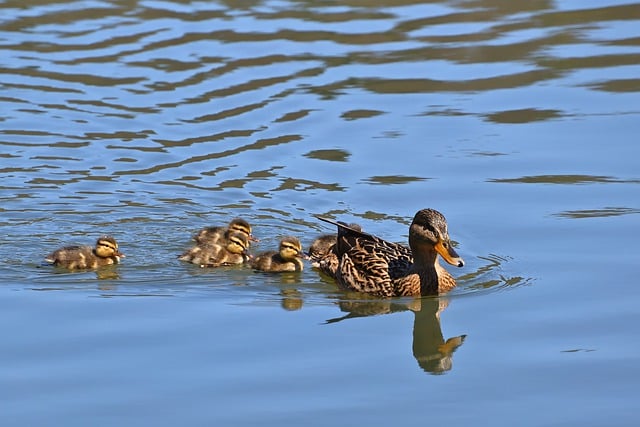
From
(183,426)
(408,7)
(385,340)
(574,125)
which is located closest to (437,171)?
(574,125)

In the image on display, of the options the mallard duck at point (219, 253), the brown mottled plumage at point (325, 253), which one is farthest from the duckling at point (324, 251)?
the mallard duck at point (219, 253)

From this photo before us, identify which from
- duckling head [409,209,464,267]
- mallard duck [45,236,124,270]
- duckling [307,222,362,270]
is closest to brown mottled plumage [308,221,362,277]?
duckling [307,222,362,270]

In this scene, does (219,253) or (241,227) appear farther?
(241,227)

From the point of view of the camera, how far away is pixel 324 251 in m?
9.31

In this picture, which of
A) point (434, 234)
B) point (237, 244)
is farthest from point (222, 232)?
point (434, 234)

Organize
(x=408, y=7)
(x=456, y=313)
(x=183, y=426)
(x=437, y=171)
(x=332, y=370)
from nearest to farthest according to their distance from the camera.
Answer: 1. (x=183, y=426)
2. (x=332, y=370)
3. (x=456, y=313)
4. (x=437, y=171)
5. (x=408, y=7)

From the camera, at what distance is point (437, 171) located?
10.5 meters

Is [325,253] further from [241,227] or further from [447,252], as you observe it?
[447,252]

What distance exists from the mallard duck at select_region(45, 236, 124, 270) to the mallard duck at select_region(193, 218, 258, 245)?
1.80 feet

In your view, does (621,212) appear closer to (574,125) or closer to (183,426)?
(574,125)

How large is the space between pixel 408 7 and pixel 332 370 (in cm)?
1030

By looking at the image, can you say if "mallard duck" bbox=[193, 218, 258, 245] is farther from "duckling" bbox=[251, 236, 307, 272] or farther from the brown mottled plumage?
the brown mottled plumage

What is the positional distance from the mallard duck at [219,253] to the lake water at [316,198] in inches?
3.6

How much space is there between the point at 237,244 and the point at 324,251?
642mm
